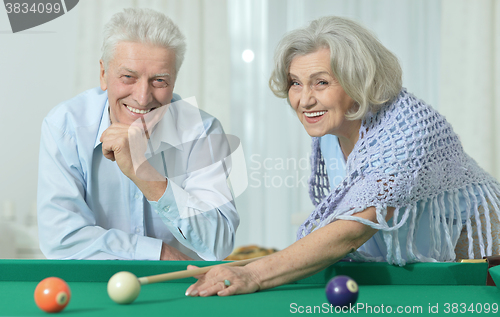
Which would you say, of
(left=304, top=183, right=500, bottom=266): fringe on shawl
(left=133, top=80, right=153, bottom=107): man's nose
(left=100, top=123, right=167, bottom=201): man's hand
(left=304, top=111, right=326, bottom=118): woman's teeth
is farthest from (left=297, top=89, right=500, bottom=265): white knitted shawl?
(left=133, top=80, right=153, bottom=107): man's nose

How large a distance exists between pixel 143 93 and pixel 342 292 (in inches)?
42.1

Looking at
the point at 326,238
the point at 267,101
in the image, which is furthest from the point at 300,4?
the point at 326,238

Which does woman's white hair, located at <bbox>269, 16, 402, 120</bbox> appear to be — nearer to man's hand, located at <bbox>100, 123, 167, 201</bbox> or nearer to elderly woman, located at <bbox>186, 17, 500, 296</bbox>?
elderly woman, located at <bbox>186, 17, 500, 296</bbox>

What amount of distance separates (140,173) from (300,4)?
2.73m

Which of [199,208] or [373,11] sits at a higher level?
[373,11]

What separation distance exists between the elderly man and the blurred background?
163 cm

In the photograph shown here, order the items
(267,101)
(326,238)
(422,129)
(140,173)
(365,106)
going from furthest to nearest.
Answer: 1. (267,101)
2. (140,173)
3. (365,106)
4. (422,129)
5. (326,238)

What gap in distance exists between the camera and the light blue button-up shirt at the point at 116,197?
1649 millimetres

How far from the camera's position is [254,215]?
3869mm

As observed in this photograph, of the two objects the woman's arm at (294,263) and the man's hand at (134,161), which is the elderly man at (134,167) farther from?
the woman's arm at (294,263)

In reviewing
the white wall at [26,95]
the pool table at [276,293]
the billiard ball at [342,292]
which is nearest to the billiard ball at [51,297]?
the pool table at [276,293]

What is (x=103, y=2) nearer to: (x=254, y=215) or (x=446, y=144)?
(x=254, y=215)

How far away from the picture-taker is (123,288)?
0.97 meters

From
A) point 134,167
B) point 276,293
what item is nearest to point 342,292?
point 276,293
